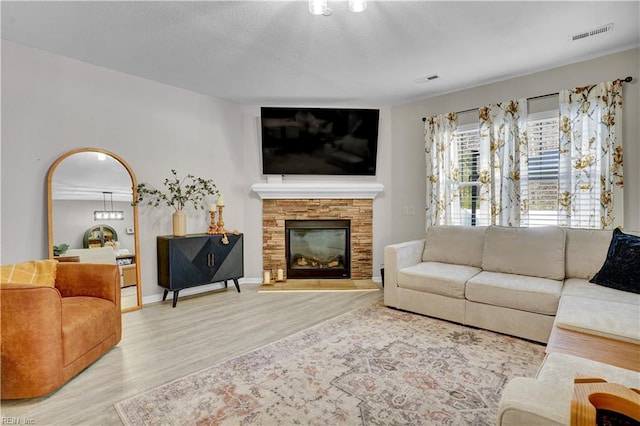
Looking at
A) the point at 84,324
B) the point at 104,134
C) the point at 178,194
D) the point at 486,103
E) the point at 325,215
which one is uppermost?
the point at 486,103

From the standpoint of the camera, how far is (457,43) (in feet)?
9.54

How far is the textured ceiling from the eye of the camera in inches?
94.6

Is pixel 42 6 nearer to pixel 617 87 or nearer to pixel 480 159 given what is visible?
pixel 480 159

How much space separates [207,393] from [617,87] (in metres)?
4.28

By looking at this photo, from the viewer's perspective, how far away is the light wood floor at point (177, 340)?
73.3 inches

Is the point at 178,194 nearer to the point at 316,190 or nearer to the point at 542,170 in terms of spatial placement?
the point at 316,190

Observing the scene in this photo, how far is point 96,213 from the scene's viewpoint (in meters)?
3.37

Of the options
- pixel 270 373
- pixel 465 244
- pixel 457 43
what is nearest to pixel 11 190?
pixel 270 373

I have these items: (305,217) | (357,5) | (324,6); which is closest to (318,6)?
(324,6)

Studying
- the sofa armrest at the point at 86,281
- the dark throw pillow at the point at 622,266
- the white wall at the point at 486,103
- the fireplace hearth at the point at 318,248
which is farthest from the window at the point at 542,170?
the sofa armrest at the point at 86,281

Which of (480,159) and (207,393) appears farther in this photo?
(480,159)

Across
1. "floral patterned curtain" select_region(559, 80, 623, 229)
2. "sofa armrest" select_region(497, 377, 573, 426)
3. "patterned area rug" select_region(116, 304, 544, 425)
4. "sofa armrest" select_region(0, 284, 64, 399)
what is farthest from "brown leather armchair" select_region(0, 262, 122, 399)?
"floral patterned curtain" select_region(559, 80, 623, 229)

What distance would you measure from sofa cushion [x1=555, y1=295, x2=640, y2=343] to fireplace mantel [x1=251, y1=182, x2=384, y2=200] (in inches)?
108

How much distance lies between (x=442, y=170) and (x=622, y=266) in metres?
2.07
